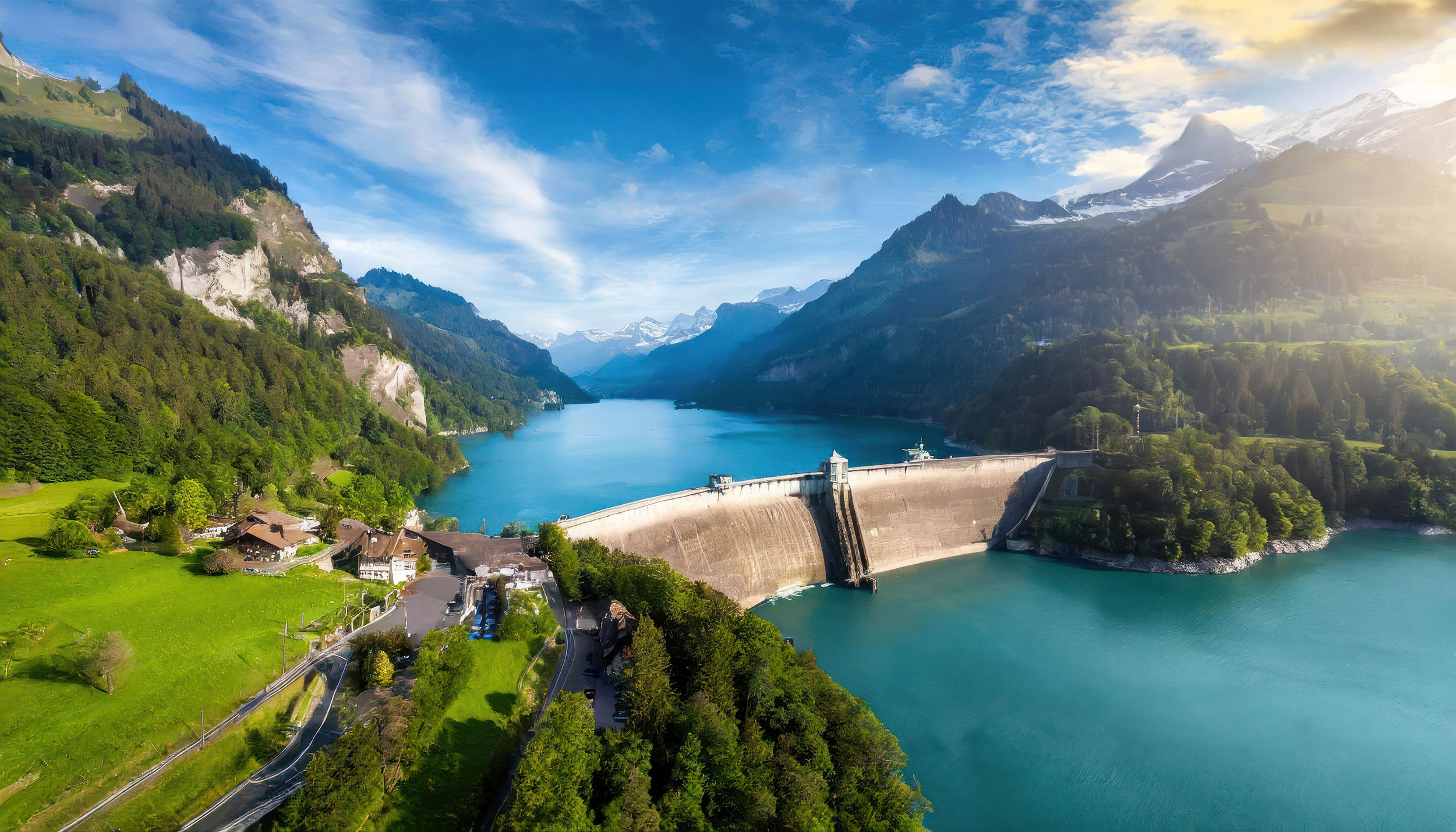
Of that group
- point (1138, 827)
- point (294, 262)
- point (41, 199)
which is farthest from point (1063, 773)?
point (294, 262)

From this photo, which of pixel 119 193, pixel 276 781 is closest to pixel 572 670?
pixel 276 781

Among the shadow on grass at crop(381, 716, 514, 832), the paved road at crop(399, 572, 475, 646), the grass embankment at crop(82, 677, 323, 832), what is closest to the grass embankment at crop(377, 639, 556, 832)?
the shadow on grass at crop(381, 716, 514, 832)

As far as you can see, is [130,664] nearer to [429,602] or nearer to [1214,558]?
[429,602]

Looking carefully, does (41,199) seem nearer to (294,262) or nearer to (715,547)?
(294,262)

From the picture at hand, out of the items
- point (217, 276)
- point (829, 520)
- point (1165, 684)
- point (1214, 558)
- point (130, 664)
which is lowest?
point (1165, 684)

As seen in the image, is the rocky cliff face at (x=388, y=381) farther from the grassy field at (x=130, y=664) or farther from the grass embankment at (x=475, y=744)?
the grass embankment at (x=475, y=744)
